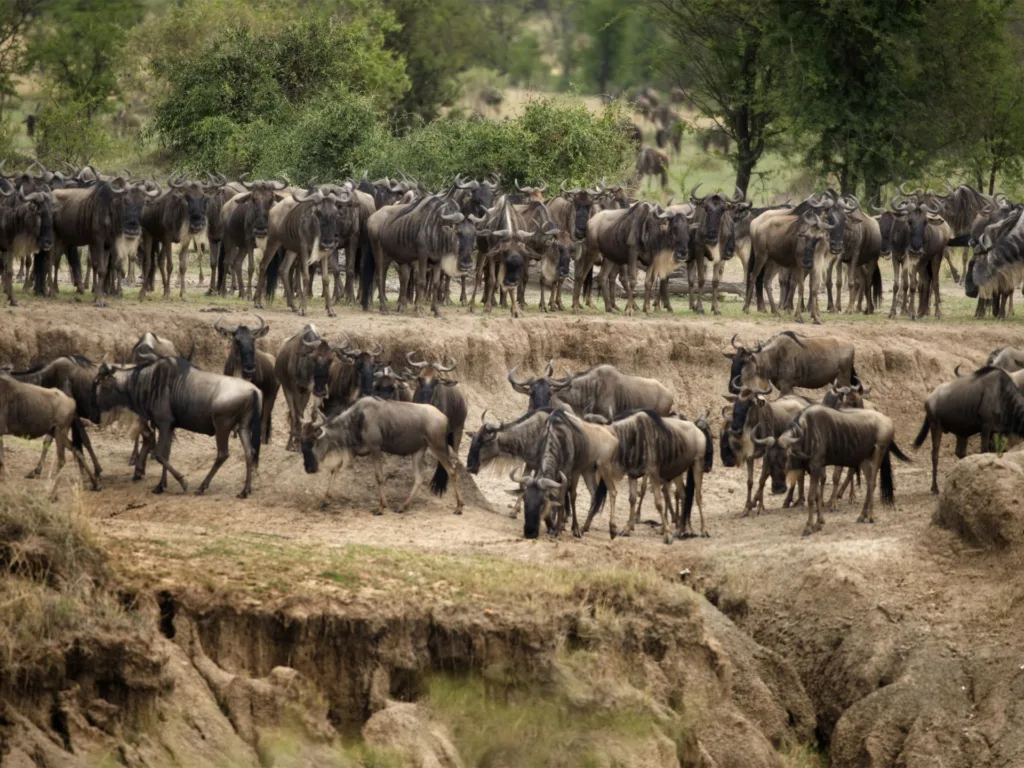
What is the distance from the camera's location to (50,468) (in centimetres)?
1872

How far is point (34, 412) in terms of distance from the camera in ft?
59.9

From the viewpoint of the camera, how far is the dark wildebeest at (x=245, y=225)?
84.4 feet

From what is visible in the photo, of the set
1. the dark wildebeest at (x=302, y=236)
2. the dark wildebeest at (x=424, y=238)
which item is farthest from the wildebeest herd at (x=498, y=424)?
the dark wildebeest at (x=424, y=238)

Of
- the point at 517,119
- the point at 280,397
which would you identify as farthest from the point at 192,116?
the point at 280,397

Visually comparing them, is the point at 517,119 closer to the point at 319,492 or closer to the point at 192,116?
the point at 192,116

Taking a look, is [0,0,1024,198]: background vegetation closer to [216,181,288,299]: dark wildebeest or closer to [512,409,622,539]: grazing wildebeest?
[216,181,288,299]: dark wildebeest

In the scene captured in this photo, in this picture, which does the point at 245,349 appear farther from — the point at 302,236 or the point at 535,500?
the point at 302,236

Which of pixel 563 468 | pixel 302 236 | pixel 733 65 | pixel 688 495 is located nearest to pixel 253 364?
pixel 563 468

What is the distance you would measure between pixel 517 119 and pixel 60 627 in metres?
23.7

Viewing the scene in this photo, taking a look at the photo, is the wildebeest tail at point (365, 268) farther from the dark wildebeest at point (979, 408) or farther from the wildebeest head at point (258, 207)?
the dark wildebeest at point (979, 408)

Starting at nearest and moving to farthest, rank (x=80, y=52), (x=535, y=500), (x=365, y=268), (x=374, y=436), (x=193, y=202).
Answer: (x=535, y=500) → (x=374, y=436) → (x=193, y=202) → (x=365, y=268) → (x=80, y=52)

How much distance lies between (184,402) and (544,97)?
18.6 metres

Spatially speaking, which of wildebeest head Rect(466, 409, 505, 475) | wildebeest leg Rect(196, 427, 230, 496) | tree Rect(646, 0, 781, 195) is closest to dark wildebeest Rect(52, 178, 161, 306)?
wildebeest leg Rect(196, 427, 230, 496)

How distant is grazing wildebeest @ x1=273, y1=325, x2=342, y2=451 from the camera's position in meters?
20.5
